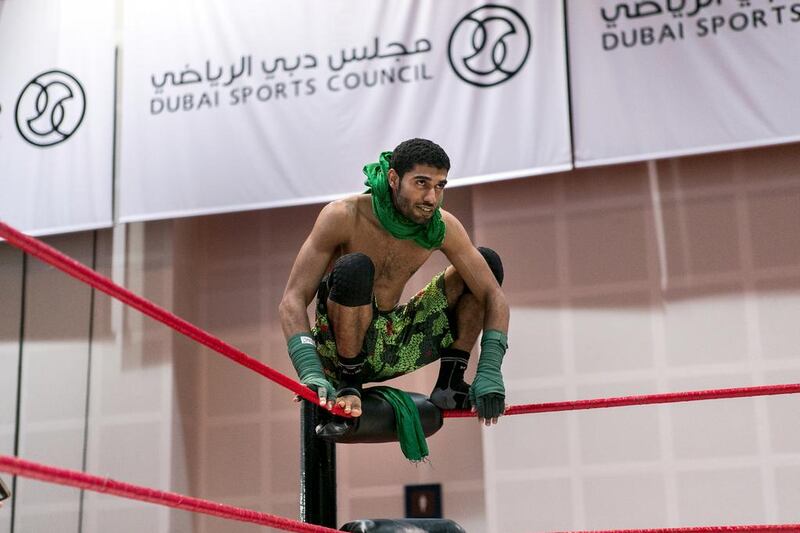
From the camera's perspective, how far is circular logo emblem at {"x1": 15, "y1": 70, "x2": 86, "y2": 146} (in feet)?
16.7

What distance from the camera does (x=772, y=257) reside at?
14.6ft

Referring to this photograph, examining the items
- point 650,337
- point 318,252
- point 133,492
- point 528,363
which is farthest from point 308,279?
point 650,337

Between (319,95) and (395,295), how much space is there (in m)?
2.37

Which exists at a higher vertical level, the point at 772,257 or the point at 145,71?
the point at 145,71

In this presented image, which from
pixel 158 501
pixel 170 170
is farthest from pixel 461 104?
pixel 158 501

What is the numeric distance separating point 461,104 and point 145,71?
146 centimetres

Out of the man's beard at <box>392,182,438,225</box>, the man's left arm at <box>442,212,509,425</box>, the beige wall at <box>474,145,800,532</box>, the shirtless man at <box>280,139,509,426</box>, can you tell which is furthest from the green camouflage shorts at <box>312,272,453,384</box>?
the beige wall at <box>474,145,800,532</box>

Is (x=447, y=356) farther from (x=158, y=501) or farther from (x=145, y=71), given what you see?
(x=145, y=71)

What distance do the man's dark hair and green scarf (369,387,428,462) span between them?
0.49 metres

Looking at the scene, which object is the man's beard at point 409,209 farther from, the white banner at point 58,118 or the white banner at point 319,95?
the white banner at point 58,118

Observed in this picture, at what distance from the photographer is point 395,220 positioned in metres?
2.51

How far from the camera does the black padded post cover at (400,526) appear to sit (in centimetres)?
226

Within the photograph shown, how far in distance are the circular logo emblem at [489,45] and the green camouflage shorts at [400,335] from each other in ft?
6.99

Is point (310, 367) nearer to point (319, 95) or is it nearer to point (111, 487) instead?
point (111, 487)
